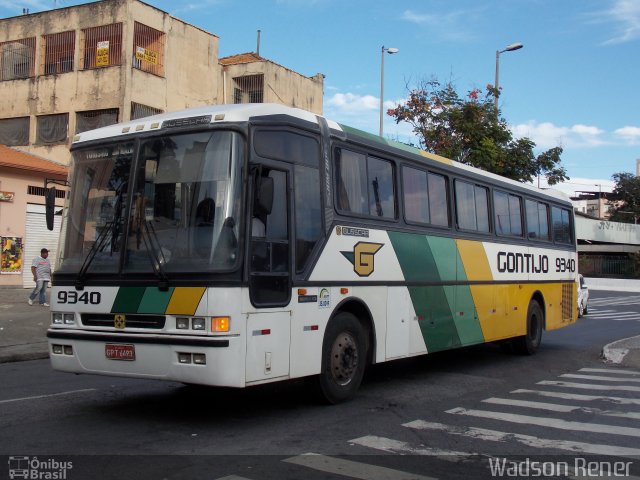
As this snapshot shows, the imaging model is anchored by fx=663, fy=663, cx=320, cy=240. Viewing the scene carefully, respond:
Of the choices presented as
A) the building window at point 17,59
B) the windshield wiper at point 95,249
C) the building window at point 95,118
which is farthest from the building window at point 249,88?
the windshield wiper at point 95,249

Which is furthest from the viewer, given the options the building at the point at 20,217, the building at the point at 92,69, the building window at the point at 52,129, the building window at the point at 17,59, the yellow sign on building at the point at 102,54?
the building window at the point at 17,59

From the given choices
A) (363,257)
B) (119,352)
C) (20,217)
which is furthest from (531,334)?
(20,217)

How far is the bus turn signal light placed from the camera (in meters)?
6.27

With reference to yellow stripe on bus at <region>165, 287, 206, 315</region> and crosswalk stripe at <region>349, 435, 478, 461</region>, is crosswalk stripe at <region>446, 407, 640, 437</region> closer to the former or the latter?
crosswalk stripe at <region>349, 435, 478, 461</region>

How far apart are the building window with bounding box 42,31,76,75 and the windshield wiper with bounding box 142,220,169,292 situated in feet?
85.1

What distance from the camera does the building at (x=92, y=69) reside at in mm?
28422

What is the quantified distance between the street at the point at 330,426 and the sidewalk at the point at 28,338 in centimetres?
182

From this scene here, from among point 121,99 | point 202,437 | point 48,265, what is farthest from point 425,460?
point 121,99

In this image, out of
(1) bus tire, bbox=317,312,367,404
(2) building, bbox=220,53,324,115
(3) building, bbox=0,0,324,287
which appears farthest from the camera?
(2) building, bbox=220,53,324,115

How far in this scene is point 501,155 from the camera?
22.7m

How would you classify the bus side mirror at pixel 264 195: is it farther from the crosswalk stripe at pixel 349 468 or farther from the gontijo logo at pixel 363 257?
the crosswalk stripe at pixel 349 468

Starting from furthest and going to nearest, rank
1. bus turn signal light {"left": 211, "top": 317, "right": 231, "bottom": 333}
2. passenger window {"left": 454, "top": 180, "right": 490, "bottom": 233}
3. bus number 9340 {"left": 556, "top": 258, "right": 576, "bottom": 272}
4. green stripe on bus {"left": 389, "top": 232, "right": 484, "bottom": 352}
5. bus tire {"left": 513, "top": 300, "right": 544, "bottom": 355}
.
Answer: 1. bus number 9340 {"left": 556, "top": 258, "right": 576, "bottom": 272}
2. bus tire {"left": 513, "top": 300, "right": 544, "bottom": 355}
3. passenger window {"left": 454, "top": 180, "right": 490, "bottom": 233}
4. green stripe on bus {"left": 389, "top": 232, "right": 484, "bottom": 352}
5. bus turn signal light {"left": 211, "top": 317, "right": 231, "bottom": 333}

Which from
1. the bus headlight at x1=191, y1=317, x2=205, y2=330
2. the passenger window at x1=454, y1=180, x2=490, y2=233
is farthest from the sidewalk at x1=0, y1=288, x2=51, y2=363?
the passenger window at x1=454, y1=180, x2=490, y2=233

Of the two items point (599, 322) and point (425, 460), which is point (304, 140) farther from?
point (599, 322)
